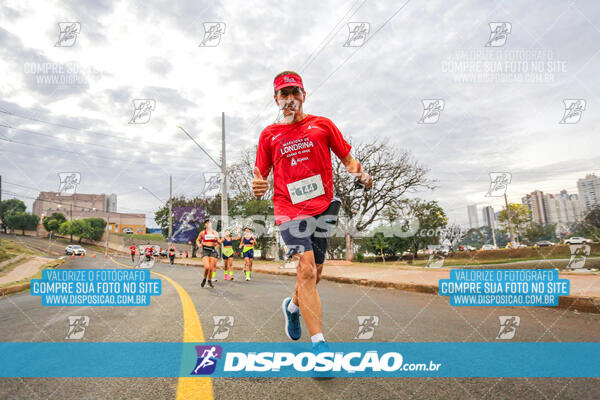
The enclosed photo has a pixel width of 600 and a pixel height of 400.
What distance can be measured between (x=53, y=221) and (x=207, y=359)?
49218 mm

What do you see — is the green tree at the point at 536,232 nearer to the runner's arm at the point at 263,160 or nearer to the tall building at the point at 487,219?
the tall building at the point at 487,219

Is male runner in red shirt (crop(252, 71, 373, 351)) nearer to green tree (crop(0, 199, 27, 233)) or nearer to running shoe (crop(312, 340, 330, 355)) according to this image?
running shoe (crop(312, 340, 330, 355))

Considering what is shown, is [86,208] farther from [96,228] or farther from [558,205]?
[558,205]

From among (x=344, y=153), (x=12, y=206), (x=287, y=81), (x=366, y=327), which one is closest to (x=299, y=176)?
(x=344, y=153)

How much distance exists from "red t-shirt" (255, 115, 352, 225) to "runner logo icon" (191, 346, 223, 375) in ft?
3.76

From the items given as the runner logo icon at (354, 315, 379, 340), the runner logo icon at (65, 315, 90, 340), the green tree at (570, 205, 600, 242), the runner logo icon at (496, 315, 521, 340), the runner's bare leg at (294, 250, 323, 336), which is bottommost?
the runner logo icon at (496, 315, 521, 340)

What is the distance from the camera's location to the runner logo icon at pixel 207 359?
214cm

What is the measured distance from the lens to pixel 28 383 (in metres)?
1.94

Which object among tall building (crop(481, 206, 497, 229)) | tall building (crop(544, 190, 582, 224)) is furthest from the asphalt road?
tall building (crop(544, 190, 582, 224))

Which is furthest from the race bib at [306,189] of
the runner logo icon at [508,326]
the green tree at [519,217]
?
the green tree at [519,217]

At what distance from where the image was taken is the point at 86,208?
21984 millimetres

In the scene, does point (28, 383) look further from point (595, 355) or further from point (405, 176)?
point (405, 176)

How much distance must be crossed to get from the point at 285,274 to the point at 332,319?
10538 mm

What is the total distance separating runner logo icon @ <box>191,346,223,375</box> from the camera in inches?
84.2
